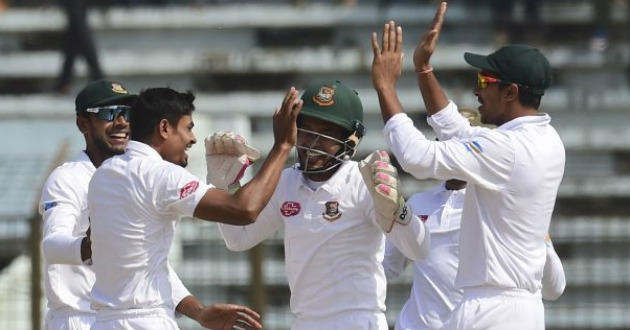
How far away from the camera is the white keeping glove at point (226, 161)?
6675 millimetres

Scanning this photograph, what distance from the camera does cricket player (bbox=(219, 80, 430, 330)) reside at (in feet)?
20.5

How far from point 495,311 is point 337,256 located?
0.69 m

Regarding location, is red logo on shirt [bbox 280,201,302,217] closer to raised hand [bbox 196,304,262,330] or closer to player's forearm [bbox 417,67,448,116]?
raised hand [bbox 196,304,262,330]

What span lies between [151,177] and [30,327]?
5676 mm

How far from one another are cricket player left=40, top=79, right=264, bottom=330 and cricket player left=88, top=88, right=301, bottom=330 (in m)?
0.39

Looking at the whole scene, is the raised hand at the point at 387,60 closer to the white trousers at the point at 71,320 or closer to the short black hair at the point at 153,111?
the short black hair at the point at 153,111

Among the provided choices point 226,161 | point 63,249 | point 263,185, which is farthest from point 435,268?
point 63,249

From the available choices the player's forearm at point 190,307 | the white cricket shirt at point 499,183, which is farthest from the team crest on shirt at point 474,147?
the player's forearm at point 190,307

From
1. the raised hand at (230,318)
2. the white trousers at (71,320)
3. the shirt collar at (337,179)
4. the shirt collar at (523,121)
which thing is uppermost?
the shirt collar at (523,121)

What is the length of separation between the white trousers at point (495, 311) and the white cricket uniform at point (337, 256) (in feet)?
0.95

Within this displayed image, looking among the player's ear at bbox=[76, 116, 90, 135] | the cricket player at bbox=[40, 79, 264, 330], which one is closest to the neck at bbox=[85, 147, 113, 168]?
the cricket player at bbox=[40, 79, 264, 330]

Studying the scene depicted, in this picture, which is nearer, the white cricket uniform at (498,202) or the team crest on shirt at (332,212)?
the white cricket uniform at (498,202)

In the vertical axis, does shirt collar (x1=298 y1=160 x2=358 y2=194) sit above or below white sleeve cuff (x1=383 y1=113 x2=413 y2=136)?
below

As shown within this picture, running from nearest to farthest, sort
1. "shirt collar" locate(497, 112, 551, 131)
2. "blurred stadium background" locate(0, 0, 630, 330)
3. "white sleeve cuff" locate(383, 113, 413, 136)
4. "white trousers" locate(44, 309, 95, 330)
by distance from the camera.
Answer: "white sleeve cuff" locate(383, 113, 413, 136) → "shirt collar" locate(497, 112, 551, 131) → "white trousers" locate(44, 309, 95, 330) → "blurred stadium background" locate(0, 0, 630, 330)
